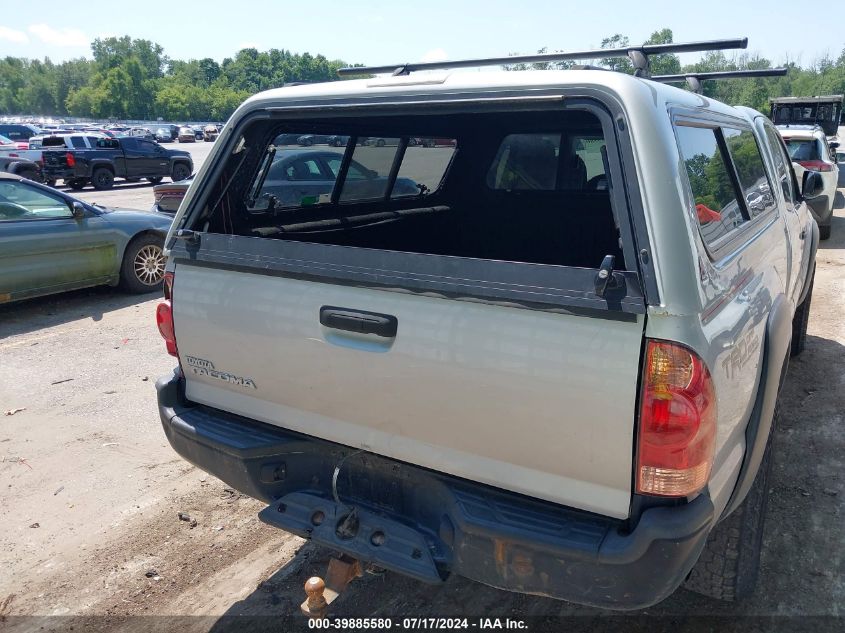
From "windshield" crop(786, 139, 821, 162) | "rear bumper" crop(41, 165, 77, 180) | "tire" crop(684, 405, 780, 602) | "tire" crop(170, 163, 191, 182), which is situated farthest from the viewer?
"tire" crop(170, 163, 191, 182)

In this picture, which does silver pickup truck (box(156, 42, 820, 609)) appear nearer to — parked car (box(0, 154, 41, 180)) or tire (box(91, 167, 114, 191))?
parked car (box(0, 154, 41, 180))

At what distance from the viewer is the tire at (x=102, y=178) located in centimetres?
2242

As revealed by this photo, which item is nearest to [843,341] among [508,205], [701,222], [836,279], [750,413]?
[836,279]

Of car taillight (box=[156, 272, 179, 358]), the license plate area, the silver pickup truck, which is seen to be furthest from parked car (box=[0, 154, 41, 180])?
the license plate area

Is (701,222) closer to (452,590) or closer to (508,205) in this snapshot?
(452,590)

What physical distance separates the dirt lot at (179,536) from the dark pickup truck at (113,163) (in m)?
18.7

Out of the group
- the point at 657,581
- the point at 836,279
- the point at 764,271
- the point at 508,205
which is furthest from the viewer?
the point at 836,279

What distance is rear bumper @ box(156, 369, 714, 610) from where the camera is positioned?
2020mm

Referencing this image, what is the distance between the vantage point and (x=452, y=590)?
3.03m

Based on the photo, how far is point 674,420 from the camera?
1.94m

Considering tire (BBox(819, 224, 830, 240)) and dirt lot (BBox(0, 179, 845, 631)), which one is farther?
→ tire (BBox(819, 224, 830, 240))

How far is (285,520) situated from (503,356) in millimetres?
1130

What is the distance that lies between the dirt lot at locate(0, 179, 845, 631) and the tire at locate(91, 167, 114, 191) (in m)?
19.0

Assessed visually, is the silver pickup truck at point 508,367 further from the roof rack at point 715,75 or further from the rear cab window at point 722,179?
the roof rack at point 715,75
